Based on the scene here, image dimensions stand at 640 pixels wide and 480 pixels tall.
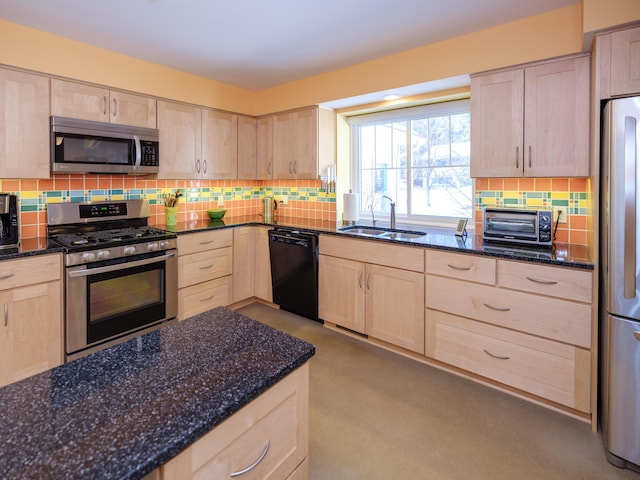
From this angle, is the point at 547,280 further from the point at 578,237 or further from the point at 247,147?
the point at 247,147

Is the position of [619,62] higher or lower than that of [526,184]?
higher

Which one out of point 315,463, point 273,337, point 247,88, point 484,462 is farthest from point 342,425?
point 247,88

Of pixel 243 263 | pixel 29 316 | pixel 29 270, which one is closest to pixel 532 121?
pixel 243 263

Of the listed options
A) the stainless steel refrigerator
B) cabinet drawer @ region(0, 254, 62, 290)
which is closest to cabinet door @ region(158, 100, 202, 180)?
cabinet drawer @ region(0, 254, 62, 290)

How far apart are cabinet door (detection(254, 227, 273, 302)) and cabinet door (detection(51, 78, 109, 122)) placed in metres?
1.74

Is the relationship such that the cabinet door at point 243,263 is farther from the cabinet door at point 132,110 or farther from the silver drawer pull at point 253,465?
the silver drawer pull at point 253,465

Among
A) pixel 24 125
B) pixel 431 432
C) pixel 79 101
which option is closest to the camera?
pixel 431 432

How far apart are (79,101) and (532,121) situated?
10.9ft

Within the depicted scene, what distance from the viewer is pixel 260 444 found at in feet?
3.17

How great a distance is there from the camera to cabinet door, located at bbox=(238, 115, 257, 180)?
13.9 ft

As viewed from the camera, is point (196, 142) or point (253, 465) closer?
point (253, 465)

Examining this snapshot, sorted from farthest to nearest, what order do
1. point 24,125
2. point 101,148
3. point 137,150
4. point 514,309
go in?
point 137,150
point 101,148
point 24,125
point 514,309

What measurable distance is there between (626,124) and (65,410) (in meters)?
2.46

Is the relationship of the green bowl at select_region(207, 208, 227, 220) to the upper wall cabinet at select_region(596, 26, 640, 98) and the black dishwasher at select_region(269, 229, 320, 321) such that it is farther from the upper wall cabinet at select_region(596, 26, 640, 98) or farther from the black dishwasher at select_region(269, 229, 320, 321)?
the upper wall cabinet at select_region(596, 26, 640, 98)
